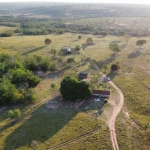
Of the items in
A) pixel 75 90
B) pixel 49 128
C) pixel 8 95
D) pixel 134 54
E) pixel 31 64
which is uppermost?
pixel 134 54

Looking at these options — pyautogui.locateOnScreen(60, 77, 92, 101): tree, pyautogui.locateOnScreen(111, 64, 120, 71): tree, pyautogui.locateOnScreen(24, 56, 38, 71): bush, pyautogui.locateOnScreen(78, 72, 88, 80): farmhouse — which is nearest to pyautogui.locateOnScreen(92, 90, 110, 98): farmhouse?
pyautogui.locateOnScreen(60, 77, 92, 101): tree

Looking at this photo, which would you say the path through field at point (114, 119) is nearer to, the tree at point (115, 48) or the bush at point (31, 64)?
the bush at point (31, 64)

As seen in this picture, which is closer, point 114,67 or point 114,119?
point 114,119

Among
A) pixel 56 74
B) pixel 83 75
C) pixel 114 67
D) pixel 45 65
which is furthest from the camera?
pixel 45 65

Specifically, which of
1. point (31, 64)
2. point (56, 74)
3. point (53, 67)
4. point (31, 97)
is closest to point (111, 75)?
point (56, 74)

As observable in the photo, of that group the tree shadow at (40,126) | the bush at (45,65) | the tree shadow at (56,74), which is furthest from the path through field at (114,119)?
the bush at (45,65)

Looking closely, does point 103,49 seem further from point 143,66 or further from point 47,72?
point 47,72

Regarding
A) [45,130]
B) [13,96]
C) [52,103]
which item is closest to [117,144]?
[45,130]

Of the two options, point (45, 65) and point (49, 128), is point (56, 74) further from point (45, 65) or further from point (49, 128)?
point (49, 128)
